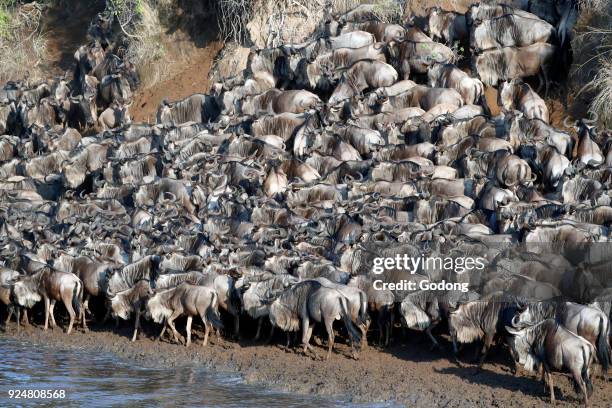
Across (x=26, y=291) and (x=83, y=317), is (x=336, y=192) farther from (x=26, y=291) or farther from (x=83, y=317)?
(x=26, y=291)

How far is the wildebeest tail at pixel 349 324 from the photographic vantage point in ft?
45.8

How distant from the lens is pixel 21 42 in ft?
101

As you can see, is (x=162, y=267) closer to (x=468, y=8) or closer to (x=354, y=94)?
(x=354, y=94)

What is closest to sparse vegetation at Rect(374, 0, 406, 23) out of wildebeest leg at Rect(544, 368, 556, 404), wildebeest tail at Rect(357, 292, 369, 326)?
wildebeest tail at Rect(357, 292, 369, 326)

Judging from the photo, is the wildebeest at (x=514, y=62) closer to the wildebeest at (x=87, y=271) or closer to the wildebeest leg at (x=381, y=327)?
the wildebeest leg at (x=381, y=327)

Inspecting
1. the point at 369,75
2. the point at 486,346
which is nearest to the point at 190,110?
the point at 369,75

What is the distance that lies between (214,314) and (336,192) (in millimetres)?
4101

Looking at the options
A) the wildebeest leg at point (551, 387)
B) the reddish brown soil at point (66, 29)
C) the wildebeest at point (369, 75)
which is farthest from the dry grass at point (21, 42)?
the wildebeest leg at point (551, 387)

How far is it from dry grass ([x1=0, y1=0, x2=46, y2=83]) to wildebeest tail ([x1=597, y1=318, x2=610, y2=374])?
20.0 metres

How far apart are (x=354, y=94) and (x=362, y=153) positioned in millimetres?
2144

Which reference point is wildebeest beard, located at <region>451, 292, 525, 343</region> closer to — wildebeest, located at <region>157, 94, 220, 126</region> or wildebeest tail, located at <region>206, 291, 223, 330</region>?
wildebeest tail, located at <region>206, 291, 223, 330</region>

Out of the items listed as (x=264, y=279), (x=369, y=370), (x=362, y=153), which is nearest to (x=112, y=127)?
(x=362, y=153)

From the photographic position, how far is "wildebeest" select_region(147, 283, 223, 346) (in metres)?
14.9

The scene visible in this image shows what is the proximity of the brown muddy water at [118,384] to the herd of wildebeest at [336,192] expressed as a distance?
3.03ft
